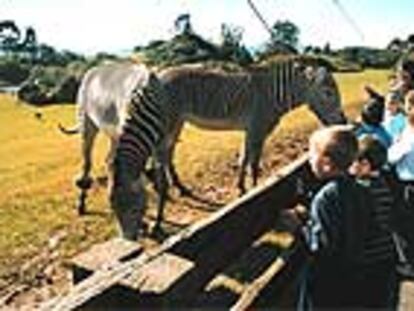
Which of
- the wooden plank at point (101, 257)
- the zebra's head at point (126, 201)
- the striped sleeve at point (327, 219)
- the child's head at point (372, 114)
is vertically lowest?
the zebra's head at point (126, 201)

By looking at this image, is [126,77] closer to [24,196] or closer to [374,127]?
[24,196]

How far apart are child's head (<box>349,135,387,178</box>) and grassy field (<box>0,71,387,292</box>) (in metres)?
3.90

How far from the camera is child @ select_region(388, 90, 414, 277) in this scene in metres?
6.78

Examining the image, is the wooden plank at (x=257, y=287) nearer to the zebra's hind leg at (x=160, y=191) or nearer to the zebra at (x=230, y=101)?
the zebra's hind leg at (x=160, y=191)

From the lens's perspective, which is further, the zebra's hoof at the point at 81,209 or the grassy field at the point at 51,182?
the zebra's hoof at the point at 81,209

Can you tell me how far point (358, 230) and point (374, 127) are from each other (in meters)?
3.02

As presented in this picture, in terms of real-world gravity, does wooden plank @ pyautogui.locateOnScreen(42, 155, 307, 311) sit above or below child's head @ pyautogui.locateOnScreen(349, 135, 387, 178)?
below

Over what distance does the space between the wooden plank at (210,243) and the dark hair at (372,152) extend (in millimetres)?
1096

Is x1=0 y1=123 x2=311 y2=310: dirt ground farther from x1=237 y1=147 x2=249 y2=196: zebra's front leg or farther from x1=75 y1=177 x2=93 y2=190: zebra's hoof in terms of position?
x1=75 y1=177 x2=93 y2=190: zebra's hoof

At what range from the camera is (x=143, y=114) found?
9.36m

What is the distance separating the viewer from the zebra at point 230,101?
9.83m

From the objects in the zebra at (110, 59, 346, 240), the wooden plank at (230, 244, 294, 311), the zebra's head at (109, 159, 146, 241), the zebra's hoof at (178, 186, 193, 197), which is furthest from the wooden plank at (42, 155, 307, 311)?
the zebra's hoof at (178, 186, 193, 197)

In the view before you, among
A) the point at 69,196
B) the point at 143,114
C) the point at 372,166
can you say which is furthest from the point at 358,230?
the point at 69,196

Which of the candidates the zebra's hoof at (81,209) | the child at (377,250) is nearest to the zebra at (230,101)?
the zebra's hoof at (81,209)
